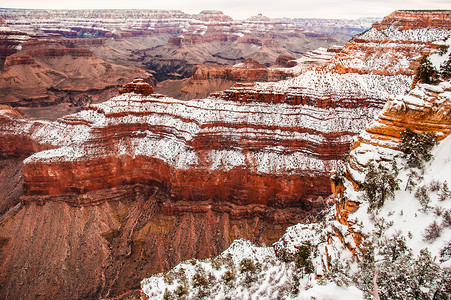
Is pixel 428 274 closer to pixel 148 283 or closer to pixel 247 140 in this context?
pixel 148 283

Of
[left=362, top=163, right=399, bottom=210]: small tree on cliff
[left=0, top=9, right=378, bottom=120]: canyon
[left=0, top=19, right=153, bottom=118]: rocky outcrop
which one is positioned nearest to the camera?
[left=362, top=163, right=399, bottom=210]: small tree on cliff

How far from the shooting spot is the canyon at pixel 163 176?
27672mm

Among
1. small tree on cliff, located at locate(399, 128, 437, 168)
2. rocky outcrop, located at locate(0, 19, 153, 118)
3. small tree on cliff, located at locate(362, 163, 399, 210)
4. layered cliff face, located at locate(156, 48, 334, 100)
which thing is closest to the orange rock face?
layered cliff face, located at locate(156, 48, 334, 100)

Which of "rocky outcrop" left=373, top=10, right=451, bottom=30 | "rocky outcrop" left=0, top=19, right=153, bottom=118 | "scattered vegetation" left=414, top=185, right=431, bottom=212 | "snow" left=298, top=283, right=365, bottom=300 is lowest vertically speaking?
"rocky outcrop" left=0, top=19, right=153, bottom=118

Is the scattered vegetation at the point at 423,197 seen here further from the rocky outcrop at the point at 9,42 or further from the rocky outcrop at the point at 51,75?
the rocky outcrop at the point at 9,42

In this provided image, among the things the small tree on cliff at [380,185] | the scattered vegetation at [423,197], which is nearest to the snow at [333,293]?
the small tree on cliff at [380,185]

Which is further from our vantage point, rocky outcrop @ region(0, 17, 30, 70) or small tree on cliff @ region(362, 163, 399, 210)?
rocky outcrop @ region(0, 17, 30, 70)

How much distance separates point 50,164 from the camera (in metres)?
30.1

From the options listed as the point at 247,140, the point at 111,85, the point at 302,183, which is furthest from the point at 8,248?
the point at 111,85

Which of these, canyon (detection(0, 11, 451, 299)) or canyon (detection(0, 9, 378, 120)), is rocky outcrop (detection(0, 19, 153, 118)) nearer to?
canyon (detection(0, 9, 378, 120))

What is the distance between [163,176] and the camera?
110 ft

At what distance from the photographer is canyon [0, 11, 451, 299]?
2767 cm

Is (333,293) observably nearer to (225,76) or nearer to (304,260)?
(304,260)

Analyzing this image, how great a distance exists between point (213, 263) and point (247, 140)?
16.9 m
